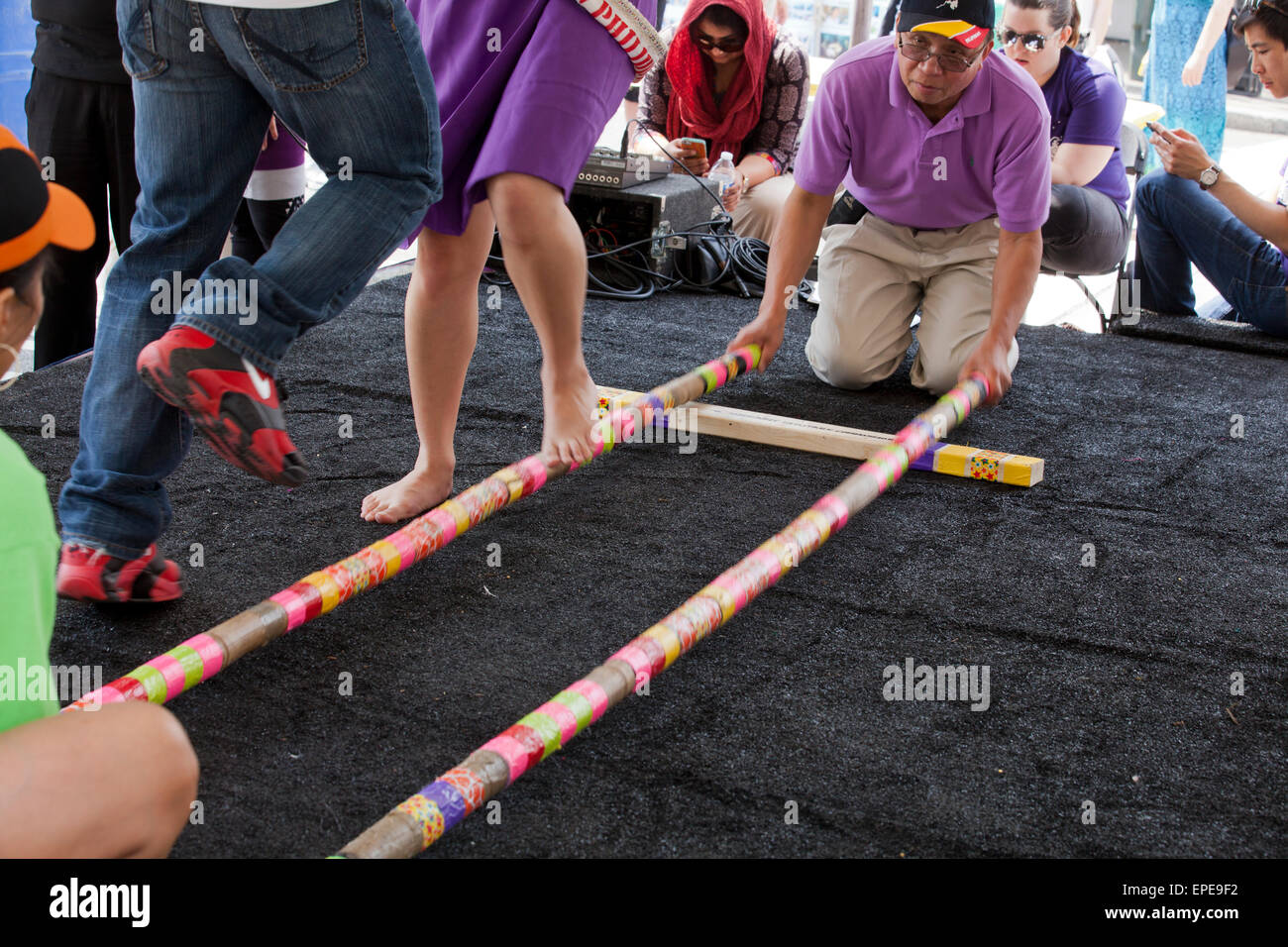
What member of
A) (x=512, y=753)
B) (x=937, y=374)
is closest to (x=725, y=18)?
(x=937, y=374)

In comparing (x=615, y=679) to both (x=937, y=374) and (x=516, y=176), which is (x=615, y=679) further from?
(x=937, y=374)

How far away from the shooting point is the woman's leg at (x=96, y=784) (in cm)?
82

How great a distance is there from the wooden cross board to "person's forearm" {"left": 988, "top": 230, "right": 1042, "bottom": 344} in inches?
9.1

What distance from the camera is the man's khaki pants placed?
2.74 meters

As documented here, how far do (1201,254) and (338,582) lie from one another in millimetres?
2707

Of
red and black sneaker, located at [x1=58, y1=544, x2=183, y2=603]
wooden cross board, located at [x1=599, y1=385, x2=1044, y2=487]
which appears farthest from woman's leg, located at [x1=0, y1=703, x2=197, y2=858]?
wooden cross board, located at [x1=599, y1=385, x2=1044, y2=487]

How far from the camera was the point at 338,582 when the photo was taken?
1.56m

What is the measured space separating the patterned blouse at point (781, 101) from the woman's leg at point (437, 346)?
76.3 inches

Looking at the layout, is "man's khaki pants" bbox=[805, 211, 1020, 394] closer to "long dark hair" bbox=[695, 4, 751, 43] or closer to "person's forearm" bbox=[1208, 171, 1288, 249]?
"person's forearm" bbox=[1208, 171, 1288, 249]

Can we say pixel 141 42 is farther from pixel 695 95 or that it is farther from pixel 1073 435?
pixel 695 95

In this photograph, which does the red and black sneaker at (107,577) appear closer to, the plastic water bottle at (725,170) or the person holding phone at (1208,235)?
the plastic water bottle at (725,170)
